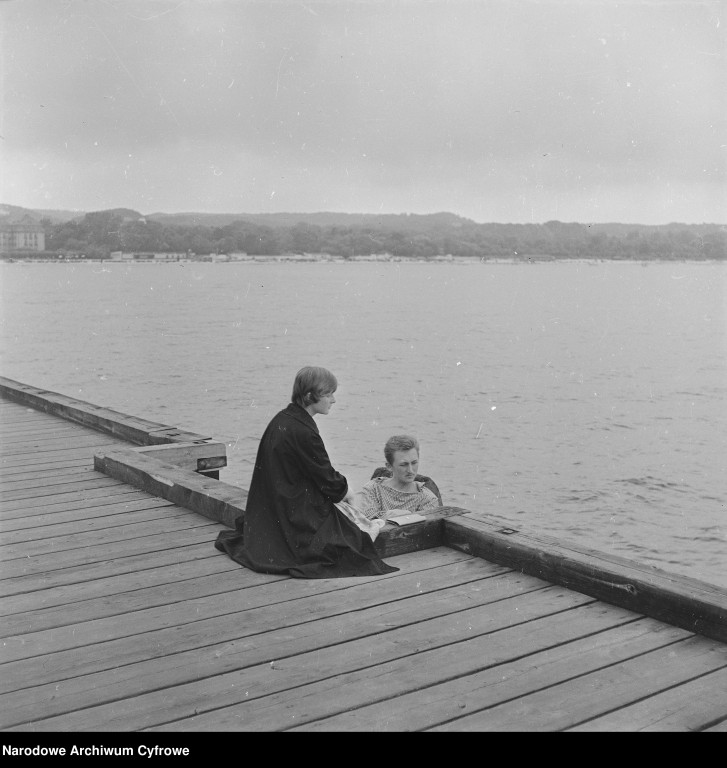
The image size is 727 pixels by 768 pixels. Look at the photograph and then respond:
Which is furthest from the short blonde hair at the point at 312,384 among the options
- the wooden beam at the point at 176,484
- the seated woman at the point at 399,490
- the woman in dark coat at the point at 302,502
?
the seated woman at the point at 399,490

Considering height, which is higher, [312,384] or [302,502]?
[312,384]

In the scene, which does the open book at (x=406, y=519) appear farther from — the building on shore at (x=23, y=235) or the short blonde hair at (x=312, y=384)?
the building on shore at (x=23, y=235)

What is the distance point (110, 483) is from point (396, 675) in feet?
12.4

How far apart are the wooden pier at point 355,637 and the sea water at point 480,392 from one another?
167 centimetres

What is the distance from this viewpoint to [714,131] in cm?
3656

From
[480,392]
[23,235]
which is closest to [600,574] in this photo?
[480,392]

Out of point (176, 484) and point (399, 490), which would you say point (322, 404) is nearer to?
point (399, 490)

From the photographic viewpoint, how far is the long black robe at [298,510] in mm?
4746

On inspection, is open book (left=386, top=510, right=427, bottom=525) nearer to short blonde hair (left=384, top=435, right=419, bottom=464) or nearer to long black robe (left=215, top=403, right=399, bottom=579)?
long black robe (left=215, top=403, right=399, bottom=579)

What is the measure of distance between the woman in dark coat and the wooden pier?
0.51 ft

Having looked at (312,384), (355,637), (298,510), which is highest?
(312,384)

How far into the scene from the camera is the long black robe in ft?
15.6

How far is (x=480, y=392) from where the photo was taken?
1062 inches

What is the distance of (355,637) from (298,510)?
3.36 ft
